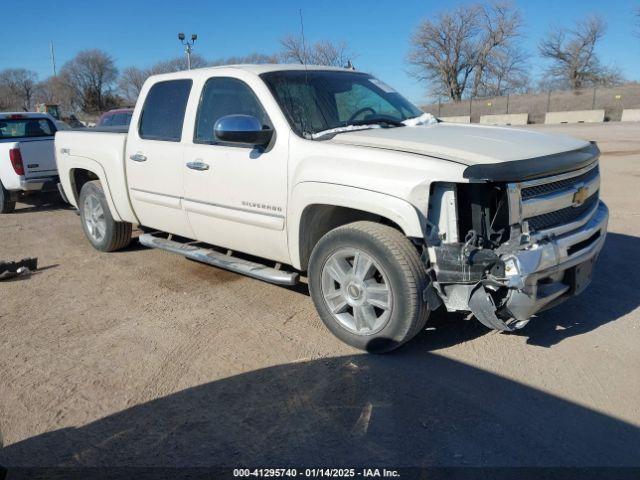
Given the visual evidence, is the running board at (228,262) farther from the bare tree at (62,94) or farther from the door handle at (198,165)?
the bare tree at (62,94)

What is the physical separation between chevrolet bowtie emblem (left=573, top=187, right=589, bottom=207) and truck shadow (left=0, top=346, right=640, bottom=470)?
1310 mm

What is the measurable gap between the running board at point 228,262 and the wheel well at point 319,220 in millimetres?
192

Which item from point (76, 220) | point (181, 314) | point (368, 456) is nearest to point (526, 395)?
point (368, 456)

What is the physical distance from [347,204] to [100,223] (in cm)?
405

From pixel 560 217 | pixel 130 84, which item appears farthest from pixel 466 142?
pixel 130 84

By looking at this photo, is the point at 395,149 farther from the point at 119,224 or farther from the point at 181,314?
the point at 119,224

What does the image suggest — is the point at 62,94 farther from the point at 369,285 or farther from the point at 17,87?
the point at 369,285

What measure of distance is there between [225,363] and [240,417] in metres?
0.70

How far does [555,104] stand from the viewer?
146ft

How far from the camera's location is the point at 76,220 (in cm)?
905

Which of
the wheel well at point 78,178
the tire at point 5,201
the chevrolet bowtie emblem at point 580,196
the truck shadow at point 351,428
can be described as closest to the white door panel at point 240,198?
the truck shadow at point 351,428

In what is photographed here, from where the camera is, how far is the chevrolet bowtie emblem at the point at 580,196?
369cm

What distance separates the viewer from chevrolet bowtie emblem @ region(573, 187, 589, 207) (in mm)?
3689

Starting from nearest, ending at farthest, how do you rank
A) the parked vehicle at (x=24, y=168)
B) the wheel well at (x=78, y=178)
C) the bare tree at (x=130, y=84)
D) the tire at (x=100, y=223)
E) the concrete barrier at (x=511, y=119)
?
1. the tire at (x=100, y=223)
2. the wheel well at (x=78, y=178)
3. the parked vehicle at (x=24, y=168)
4. the concrete barrier at (x=511, y=119)
5. the bare tree at (x=130, y=84)
